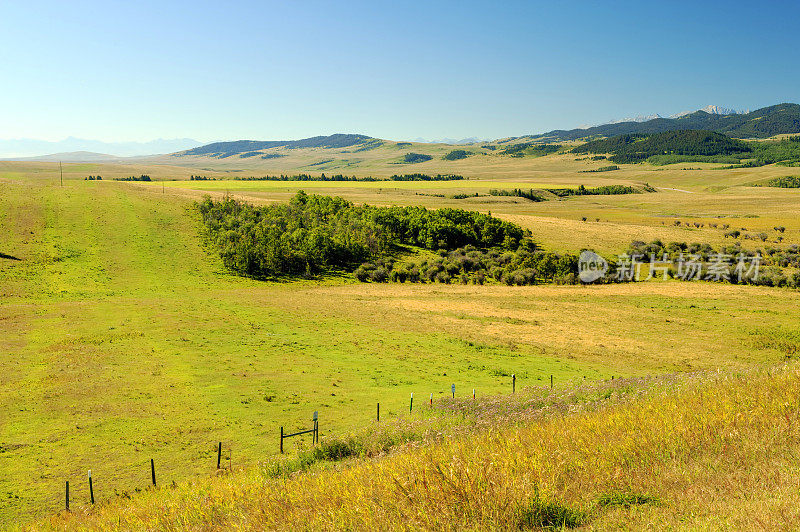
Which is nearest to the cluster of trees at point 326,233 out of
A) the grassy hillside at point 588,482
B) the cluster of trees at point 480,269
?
the cluster of trees at point 480,269

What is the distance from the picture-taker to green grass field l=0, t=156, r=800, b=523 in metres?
25.3

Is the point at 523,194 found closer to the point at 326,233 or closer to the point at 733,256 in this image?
the point at 733,256

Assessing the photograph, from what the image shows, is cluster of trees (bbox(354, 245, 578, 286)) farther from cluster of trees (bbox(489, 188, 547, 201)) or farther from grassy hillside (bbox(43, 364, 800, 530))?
cluster of trees (bbox(489, 188, 547, 201))

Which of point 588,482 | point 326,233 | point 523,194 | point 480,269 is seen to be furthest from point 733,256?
point 523,194

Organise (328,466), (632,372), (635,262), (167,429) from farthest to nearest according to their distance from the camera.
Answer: (635,262) < (632,372) < (167,429) < (328,466)

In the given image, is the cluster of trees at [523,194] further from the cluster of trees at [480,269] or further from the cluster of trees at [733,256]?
the cluster of trees at [480,269]

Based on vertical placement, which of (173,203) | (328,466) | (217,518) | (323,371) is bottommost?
(323,371)

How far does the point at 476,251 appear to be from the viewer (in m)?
94.6

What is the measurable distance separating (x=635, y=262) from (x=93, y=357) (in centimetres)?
8392

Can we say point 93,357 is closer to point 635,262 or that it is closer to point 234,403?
point 234,403

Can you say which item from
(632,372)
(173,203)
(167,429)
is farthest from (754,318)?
(173,203)

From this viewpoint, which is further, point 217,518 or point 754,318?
point 754,318

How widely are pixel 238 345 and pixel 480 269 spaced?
5330 centimetres

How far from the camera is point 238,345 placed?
43.1 meters
